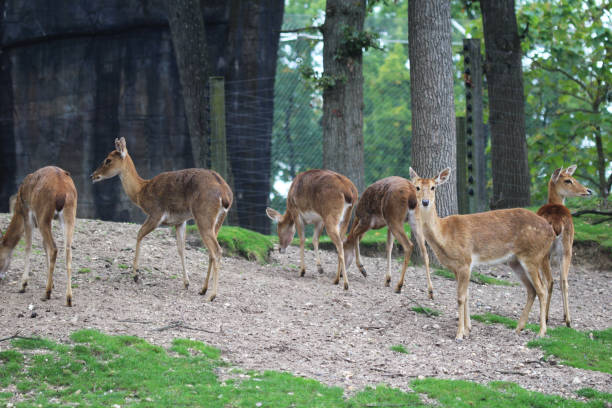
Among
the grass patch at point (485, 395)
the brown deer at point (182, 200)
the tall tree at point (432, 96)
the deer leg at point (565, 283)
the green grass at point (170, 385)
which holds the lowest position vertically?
the grass patch at point (485, 395)

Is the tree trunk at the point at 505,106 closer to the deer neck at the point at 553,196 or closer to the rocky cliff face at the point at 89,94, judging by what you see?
the deer neck at the point at 553,196

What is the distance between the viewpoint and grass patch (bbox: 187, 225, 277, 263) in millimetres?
10836

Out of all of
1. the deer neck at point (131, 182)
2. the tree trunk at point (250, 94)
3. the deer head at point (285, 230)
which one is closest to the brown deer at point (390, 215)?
the deer head at point (285, 230)

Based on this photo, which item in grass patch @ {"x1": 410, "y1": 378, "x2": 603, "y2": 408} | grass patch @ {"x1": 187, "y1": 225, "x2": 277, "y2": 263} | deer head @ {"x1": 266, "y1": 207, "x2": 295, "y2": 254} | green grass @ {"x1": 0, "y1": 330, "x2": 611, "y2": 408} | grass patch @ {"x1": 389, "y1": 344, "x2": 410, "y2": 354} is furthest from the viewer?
deer head @ {"x1": 266, "y1": 207, "x2": 295, "y2": 254}

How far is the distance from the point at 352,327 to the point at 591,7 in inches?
505

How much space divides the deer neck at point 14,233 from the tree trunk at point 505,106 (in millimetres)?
8216

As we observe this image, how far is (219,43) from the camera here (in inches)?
607

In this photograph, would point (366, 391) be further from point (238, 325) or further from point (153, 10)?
point (153, 10)

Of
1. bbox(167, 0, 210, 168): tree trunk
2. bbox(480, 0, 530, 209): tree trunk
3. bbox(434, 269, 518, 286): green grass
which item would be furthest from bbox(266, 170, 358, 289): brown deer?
bbox(480, 0, 530, 209): tree trunk

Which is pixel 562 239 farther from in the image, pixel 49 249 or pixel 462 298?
pixel 49 249

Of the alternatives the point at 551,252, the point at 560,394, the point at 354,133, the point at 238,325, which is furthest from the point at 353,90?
the point at 560,394

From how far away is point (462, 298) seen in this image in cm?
761

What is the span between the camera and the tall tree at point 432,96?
10.9m

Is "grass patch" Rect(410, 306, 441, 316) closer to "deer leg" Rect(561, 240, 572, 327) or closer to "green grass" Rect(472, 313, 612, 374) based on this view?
"green grass" Rect(472, 313, 612, 374)
